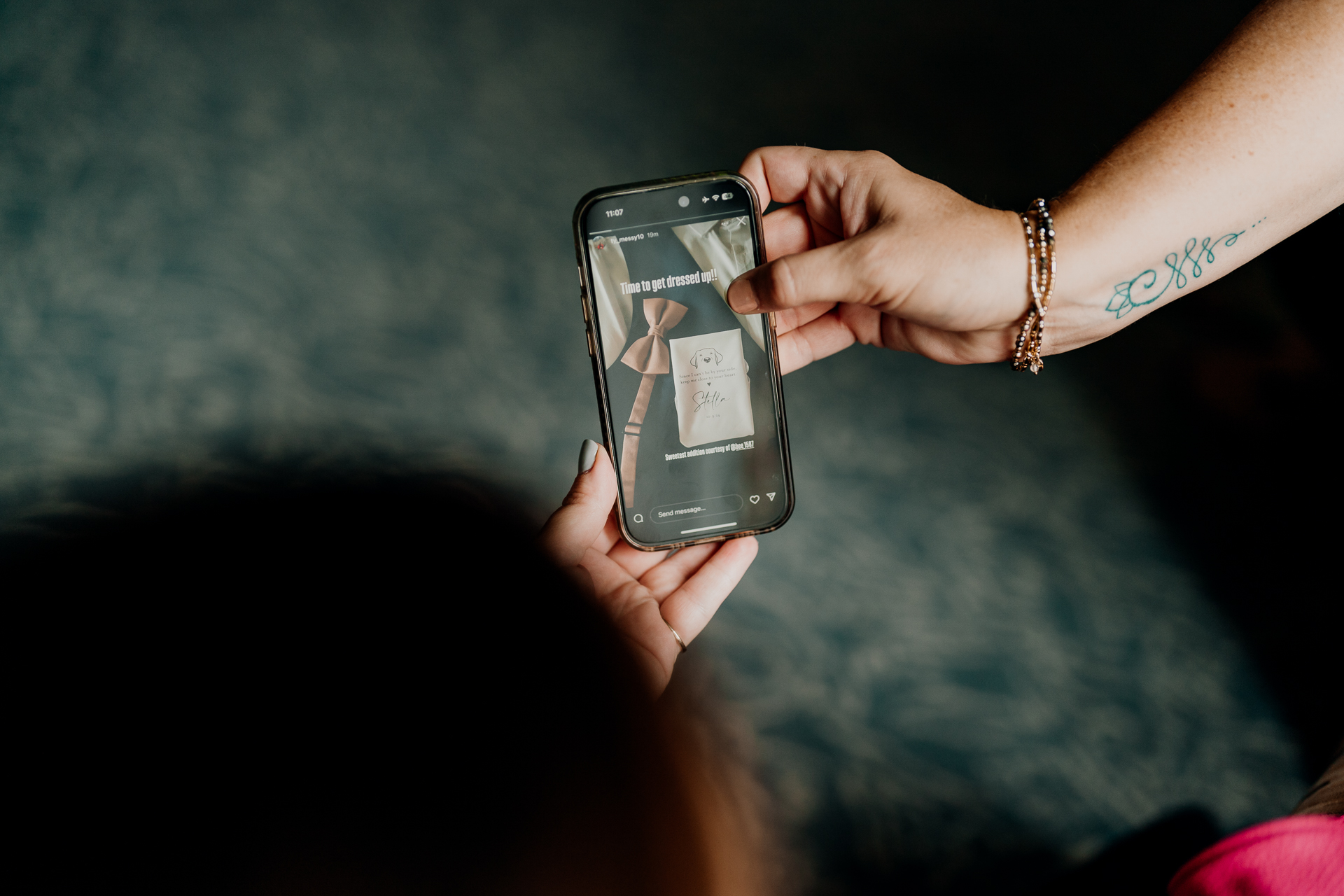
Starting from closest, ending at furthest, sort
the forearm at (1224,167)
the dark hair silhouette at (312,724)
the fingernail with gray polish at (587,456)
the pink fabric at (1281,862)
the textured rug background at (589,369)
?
1. the dark hair silhouette at (312,724)
2. the pink fabric at (1281,862)
3. the forearm at (1224,167)
4. the fingernail with gray polish at (587,456)
5. the textured rug background at (589,369)

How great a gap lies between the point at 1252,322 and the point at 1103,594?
508mm

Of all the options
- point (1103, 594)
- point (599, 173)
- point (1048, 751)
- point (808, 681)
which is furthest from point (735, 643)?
point (599, 173)

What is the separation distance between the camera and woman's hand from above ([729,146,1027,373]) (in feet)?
2.00

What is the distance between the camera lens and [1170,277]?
66 cm

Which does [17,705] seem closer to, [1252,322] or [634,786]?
[634,786]

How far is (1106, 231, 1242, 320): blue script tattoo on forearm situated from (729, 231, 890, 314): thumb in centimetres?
24

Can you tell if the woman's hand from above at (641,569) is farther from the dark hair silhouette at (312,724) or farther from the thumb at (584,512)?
the dark hair silhouette at (312,724)

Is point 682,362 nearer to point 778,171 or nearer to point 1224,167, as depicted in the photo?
point 778,171

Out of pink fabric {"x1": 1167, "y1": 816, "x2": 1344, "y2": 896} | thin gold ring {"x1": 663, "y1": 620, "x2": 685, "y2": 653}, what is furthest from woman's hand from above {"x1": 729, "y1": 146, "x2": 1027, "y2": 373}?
pink fabric {"x1": 1167, "y1": 816, "x2": 1344, "y2": 896}

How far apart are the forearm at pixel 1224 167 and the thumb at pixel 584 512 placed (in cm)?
46

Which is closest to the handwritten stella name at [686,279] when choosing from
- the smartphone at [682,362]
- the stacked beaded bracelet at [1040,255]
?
the smartphone at [682,362]

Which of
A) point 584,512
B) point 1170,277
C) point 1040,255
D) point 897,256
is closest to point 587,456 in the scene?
point 584,512

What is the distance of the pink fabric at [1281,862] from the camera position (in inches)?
18.8

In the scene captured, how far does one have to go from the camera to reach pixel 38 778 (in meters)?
0.21
